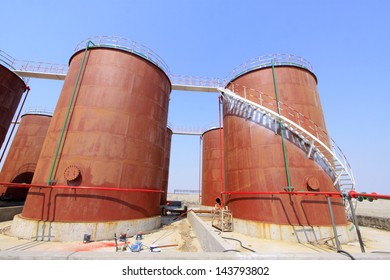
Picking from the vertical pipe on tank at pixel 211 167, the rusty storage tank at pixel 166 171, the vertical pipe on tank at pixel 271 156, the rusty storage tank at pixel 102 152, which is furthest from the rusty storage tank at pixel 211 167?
the rusty storage tank at pixel 102 152

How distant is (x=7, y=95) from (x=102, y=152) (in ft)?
40.8

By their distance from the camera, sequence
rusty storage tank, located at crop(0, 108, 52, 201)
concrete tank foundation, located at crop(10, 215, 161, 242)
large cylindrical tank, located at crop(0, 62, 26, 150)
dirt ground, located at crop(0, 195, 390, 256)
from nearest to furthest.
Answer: dirt ground, located at crop(0, 195, 390, 256) → concrete tank foundation, located at crop(10, 215, 161, 242) → large cylindrical tank, located at crop(0, 62, 26, 150) → rusty storage tank, located at crop(0, 108, 52, 201)

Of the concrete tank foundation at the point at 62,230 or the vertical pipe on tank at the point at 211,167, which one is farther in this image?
the vertical pipe on tank at the point at 211,167

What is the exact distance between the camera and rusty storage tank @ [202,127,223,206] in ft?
80.7

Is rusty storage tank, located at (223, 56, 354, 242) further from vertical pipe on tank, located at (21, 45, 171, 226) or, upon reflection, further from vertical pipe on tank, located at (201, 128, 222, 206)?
vertical pipe on tank, located at (201, 128, 222, 206)

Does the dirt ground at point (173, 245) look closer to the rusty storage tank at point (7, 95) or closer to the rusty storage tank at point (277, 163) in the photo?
the rusty storage tank at point (277, 163)

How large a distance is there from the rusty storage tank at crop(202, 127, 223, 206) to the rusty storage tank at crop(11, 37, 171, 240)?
12.1 meters

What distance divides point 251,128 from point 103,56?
1139 cm

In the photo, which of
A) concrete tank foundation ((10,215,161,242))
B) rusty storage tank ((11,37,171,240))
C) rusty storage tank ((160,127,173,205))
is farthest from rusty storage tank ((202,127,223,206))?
concrete tank foundation ((10,215,161,242))

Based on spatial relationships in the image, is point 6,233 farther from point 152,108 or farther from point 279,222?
point 279,222

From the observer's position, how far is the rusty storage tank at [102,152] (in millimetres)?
10148

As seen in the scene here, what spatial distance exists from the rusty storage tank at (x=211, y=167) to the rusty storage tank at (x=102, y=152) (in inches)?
476

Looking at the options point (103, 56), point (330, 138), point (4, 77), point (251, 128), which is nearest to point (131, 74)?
point (103, 56)

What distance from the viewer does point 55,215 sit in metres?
9.94
